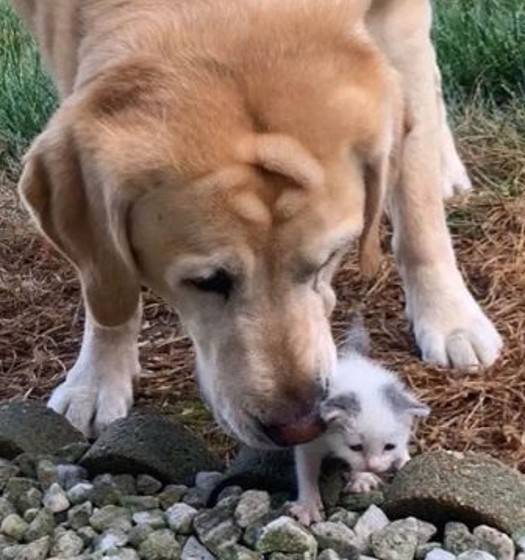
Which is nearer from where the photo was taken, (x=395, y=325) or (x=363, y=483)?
(x=363, y=483)

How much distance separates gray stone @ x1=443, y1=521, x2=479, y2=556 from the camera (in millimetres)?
2908

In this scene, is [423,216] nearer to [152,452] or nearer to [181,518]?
[152,452]

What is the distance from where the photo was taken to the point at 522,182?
4.69m

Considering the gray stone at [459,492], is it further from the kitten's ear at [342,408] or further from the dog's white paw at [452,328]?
the dog's white paw at [452,328]

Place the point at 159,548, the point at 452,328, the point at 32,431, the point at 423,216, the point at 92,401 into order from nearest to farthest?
the point at 159,548, the point at 32,431, the point at 92,401, the point at 452,328, the point at 423,216

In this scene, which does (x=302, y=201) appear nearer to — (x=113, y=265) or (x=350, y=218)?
(x=350, y=218)

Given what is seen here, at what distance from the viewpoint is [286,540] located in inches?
114

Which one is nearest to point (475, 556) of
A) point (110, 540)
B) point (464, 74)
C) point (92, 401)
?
point (110, 540)

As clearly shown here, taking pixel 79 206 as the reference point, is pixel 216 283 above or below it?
below

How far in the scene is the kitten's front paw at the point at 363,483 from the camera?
3111 mm

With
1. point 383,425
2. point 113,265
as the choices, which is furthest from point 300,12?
point 383,425

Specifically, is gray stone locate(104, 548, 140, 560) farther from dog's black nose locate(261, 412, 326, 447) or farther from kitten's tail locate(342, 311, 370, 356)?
kitten's tail locate(342, 311, 370, 356)

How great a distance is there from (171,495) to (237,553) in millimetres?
322

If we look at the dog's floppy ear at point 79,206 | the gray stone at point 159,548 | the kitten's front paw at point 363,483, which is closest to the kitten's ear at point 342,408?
the kitten's front paw at point 363,483
